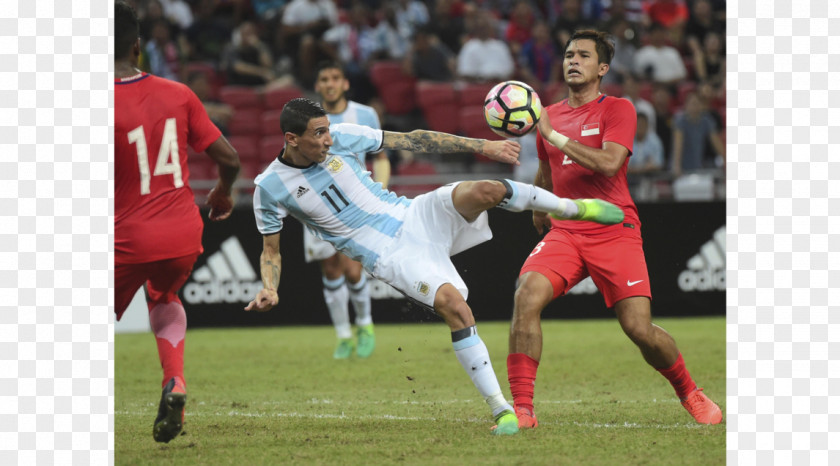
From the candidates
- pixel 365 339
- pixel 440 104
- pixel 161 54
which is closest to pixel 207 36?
pixel 161 54

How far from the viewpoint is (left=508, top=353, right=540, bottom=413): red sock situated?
6238mm

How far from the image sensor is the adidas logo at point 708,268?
1259cm

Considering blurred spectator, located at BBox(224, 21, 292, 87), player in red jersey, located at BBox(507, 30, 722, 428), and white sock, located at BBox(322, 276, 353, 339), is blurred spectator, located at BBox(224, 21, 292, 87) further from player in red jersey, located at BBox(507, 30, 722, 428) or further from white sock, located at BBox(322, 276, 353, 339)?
player in red jersey, located at BBox(507, 30, 722, 428)

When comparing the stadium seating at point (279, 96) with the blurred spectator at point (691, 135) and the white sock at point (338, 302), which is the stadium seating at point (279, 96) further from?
the blurred spectator at point (691, 135)

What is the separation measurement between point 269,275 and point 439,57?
1051cm

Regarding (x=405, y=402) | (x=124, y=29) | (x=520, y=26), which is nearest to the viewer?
(x=124, y=29)

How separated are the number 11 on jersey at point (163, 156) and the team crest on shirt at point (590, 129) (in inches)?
100

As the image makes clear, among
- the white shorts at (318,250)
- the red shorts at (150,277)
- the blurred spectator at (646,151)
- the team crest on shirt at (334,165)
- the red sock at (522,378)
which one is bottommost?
the red sock at (522,378)

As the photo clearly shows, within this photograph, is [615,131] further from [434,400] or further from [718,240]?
[718,240]

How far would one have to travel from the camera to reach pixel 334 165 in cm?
635

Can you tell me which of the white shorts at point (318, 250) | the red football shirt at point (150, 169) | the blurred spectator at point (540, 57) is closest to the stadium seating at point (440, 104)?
the blurred spectator at point (540, 57)

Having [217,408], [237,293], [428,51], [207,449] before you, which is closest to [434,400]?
[217,408]

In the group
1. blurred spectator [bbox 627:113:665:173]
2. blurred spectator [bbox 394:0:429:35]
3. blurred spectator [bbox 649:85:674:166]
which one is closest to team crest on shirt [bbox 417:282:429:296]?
blurred spectator [bbox 627:113:665:173]

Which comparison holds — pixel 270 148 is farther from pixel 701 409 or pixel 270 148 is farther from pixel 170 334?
pixel 701 409
